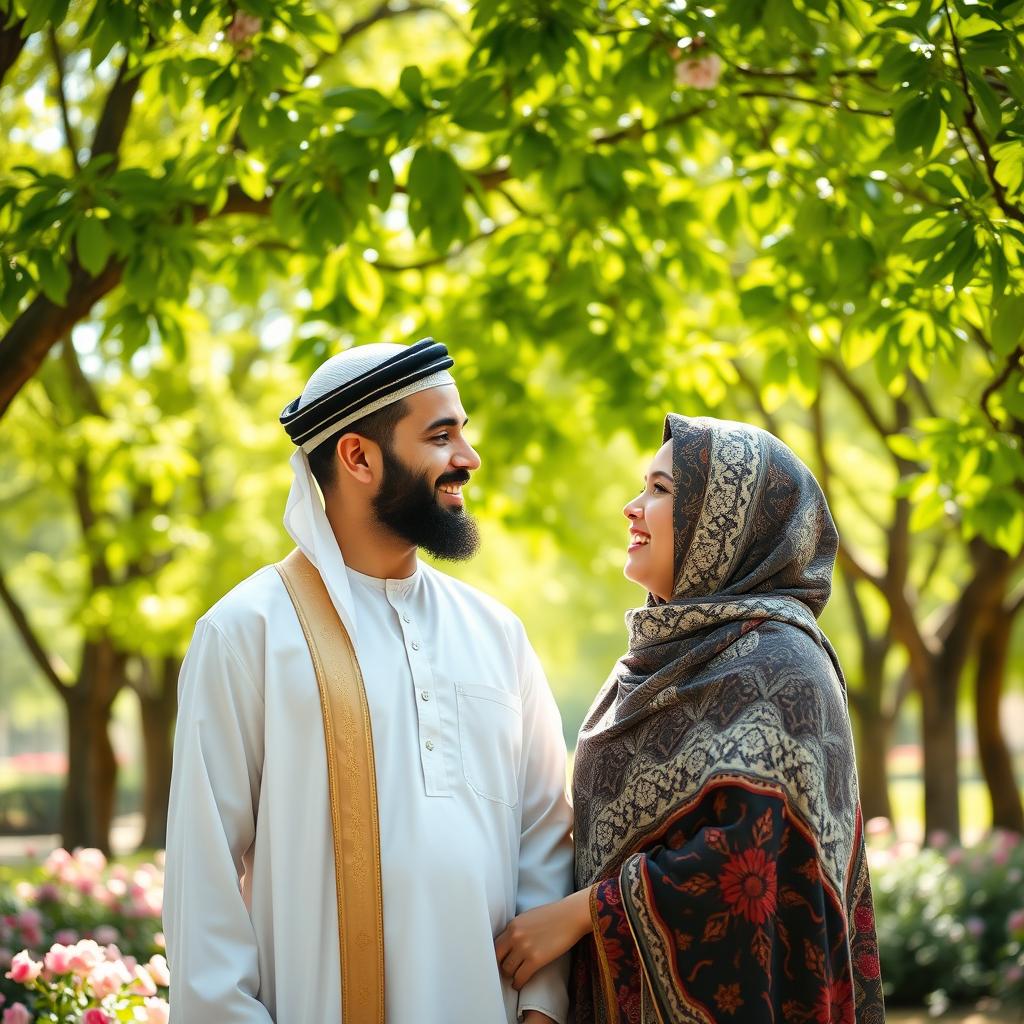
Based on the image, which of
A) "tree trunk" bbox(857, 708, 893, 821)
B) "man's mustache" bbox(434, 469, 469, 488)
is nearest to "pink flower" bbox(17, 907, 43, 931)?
"man's mustache" bbox(434, 469, 469, 488)

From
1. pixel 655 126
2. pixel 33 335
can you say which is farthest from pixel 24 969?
pixel 655 126

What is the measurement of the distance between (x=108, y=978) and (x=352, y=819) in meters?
1.17

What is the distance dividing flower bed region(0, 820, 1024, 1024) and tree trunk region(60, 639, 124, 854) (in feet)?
12.2

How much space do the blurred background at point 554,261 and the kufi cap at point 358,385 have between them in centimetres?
92

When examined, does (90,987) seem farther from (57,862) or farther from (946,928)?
(946,928)

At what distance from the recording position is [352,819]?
2.62 metres

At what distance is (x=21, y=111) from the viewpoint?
7023 mm

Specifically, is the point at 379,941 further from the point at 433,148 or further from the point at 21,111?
the point at 21,111

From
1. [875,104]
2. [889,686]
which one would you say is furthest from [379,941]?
[889,686]

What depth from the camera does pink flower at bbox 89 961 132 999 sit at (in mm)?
3299

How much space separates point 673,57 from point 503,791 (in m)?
2.35

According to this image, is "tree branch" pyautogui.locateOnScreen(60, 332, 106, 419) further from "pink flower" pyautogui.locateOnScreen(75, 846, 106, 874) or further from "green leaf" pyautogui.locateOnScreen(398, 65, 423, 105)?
"green leaf" pyautogui.locateOnScreen(398, 65, 423, 105)

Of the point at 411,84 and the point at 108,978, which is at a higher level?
the point at 411,84

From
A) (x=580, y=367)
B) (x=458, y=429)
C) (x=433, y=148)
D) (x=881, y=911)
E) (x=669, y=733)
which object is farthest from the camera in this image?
(x=881, y=911)
